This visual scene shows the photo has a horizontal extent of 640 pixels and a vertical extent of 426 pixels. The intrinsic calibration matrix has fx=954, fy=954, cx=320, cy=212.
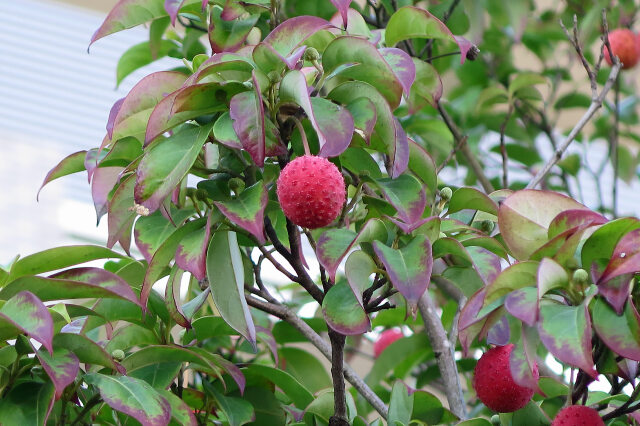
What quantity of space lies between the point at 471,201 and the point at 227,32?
350mm

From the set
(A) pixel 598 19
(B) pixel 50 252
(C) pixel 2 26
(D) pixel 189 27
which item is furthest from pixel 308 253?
(B) pixel 50 252

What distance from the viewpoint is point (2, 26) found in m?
5.43

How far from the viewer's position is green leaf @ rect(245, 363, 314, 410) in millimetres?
1094

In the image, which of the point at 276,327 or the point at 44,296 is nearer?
the point at 44,296

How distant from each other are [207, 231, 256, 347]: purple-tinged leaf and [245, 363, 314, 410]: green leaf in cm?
22

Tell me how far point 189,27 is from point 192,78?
68 cm

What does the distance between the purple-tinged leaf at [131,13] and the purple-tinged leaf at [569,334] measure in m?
0.63

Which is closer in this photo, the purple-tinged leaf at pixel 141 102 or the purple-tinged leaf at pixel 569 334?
the purple-tinged leaf at pixel 569 334

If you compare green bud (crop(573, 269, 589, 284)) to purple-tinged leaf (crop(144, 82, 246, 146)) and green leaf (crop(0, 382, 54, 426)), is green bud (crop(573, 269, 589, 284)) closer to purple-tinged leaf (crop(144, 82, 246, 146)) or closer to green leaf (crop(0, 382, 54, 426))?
purple-tinged leaf (crop(144, 82, 246, 146))

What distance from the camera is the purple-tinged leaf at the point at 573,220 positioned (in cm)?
82

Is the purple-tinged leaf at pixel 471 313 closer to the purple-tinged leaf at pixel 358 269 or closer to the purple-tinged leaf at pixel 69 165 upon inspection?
the purple-tinged leaf at pixel 358 269

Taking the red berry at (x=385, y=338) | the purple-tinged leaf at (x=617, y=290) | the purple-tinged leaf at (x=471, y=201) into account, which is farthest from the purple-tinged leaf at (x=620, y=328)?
the red berry at (x=385, y=338)

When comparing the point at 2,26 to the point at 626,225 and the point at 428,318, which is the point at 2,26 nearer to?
the point at 428,318

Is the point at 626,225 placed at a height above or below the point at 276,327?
above
